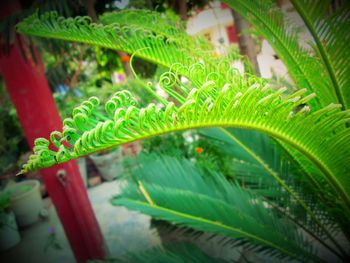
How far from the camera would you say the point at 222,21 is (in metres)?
3.18

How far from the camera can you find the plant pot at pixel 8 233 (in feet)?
11.3

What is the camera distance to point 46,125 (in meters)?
2.02

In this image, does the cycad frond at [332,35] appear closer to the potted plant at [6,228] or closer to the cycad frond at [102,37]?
the cycad frond at [102,37]

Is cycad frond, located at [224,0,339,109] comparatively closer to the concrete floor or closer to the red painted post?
the red painted post

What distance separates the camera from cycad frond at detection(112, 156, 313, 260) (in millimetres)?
1401

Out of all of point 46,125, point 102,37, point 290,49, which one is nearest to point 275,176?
point 290,49

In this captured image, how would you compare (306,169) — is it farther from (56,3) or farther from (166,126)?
(56,3)

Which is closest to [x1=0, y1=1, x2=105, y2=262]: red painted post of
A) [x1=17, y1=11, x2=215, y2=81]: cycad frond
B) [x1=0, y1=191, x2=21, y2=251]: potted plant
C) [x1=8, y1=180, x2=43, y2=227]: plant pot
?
[x1=17, y1=11, x2=215, y2=81]: cycad frond

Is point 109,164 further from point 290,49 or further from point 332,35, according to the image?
point 332,35

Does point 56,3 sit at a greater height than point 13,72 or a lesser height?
greater

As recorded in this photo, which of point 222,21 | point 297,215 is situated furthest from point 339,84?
point 222,21

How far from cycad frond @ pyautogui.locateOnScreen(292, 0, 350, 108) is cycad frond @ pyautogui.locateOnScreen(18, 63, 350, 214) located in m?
0.40

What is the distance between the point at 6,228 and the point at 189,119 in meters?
3.79

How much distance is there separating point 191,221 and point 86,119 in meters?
1.07
